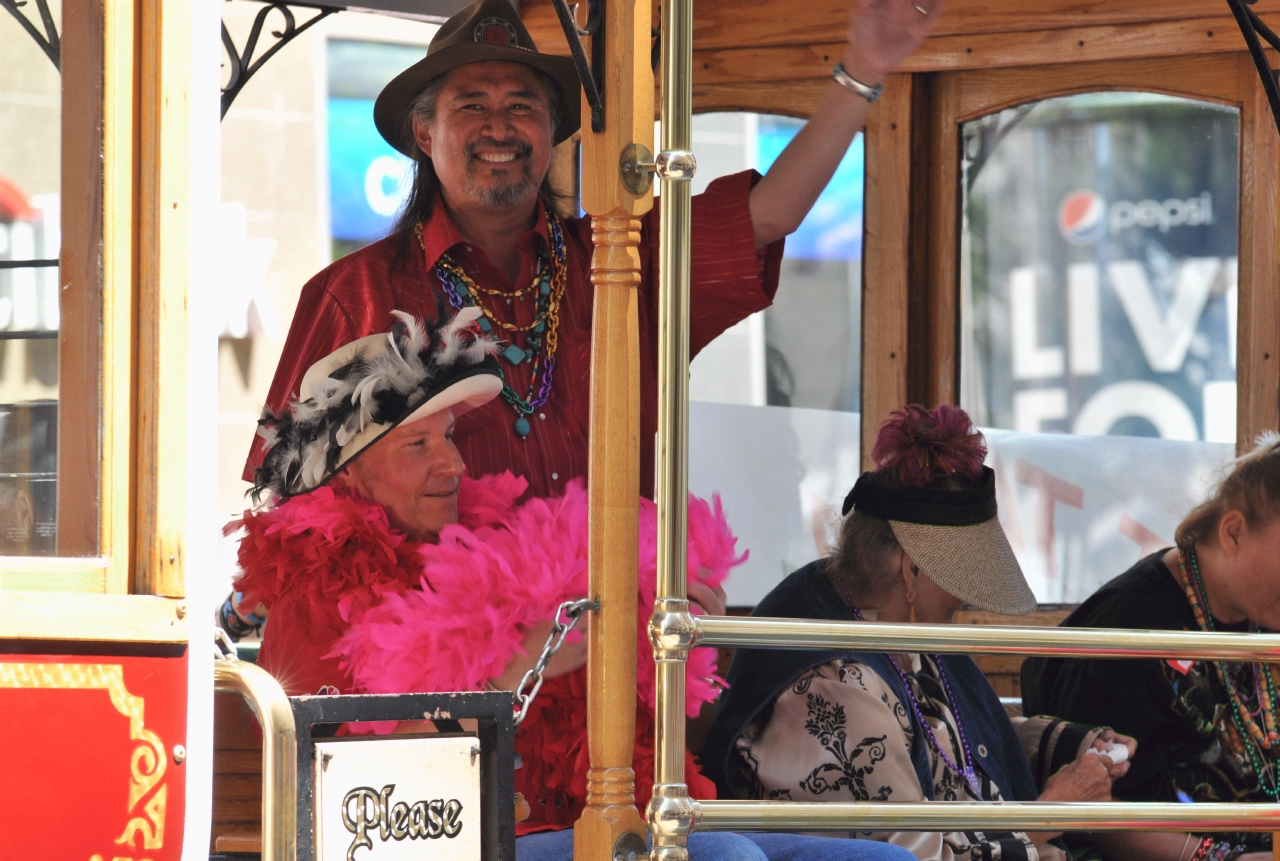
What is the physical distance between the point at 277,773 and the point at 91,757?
179mm

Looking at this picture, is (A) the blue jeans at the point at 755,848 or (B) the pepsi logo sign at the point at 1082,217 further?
(B) the pepsi logo sign at the point at 1082,217

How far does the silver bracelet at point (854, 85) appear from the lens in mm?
2375

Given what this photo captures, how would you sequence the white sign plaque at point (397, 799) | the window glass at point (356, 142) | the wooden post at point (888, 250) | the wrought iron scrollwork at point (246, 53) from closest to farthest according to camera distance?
the white sign plaque at point (397, 799)
the wrought iron scrollwork at point (246, 53)
the wooden post at point (888, 250)
the window glass at point (356, 142)

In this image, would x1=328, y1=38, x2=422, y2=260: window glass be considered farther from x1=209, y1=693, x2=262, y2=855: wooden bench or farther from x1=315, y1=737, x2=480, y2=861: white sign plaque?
x1=315, y1=737, x2=480, y2=861: white sign plaque

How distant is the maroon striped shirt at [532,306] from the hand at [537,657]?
396 millimetres

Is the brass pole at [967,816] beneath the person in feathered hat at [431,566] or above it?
beneath

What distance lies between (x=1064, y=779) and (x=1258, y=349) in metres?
1.32

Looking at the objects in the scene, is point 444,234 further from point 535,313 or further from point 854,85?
point 854,85

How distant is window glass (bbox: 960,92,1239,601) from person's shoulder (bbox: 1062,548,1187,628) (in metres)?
0.81

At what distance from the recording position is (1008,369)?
12.8ft

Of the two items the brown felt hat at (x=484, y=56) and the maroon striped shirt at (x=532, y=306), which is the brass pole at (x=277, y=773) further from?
the brown felt hat at (x=484, y=56)

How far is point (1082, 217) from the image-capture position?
394cm

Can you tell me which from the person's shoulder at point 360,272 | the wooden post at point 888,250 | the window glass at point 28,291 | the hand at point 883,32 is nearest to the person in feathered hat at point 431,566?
the person's shoulder at point 360,272

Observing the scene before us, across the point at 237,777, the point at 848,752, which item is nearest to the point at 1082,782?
the point at 848,752
